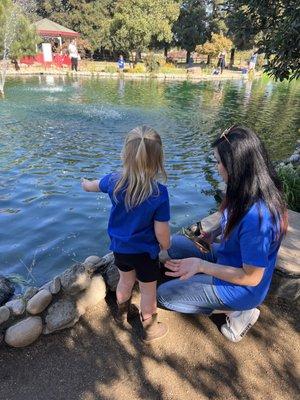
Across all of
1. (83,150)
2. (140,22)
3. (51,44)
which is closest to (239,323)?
(83,150)

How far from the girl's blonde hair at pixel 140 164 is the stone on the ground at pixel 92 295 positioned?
86cm

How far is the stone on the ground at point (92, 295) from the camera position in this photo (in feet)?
9.82

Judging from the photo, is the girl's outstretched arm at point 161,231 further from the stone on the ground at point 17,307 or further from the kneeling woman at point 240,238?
the stone on the ground at point 17,307

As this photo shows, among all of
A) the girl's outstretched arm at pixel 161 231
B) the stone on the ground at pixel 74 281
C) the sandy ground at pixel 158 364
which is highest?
the girl's outstretched arm at pixel 161 231

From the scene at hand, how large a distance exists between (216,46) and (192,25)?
138 inches

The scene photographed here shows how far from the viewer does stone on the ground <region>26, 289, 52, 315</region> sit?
9.29 ft

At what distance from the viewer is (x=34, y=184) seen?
7352mm

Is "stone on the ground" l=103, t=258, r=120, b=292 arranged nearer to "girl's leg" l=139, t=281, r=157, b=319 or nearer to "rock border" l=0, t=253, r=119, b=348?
"rock border" l=0, t=253, r=119, b=348

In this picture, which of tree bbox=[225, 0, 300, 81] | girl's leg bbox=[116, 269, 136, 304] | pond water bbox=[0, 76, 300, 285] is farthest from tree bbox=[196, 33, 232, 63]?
girl's leg bbox=[116, 269, 136, 304]

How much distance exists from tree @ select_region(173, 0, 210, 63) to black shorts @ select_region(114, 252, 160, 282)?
1592 inches

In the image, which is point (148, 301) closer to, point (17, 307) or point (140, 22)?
point (17, 307)

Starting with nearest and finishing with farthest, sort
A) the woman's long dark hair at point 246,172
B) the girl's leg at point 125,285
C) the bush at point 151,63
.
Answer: the woman's long dark hair at point 246,172 < the girl's leg at point 125,285 < the bush at point 151,63

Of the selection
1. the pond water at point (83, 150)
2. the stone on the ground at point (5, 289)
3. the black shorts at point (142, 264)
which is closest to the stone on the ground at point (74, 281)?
the black shorts at point (142, 264)

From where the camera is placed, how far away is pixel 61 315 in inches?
113
